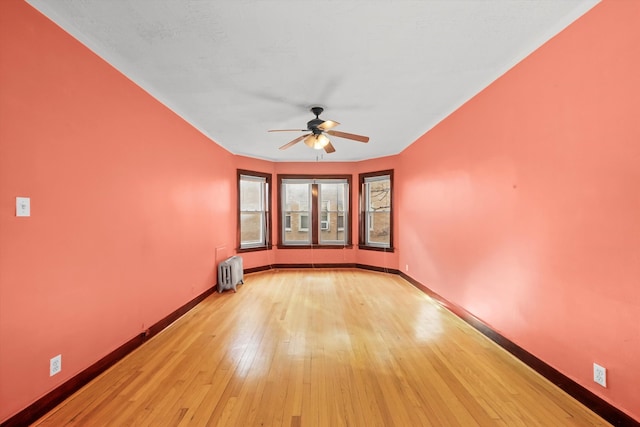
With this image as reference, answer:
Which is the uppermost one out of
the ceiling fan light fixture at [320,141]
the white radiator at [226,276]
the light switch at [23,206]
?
the ceiling fan light fixture at [320,141]

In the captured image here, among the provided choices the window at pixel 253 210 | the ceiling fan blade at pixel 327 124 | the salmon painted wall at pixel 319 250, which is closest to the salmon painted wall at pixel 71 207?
the ceiling fan blade at pixel 327 124

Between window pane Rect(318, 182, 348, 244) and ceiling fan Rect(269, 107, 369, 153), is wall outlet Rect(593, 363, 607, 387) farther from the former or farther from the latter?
window pane Rect(318, 182, 348, 244)

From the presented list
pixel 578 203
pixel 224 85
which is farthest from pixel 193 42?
pixel 578 203

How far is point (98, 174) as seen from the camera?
2.27 meters

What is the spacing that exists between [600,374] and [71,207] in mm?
3770

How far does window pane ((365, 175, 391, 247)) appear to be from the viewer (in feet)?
20.1

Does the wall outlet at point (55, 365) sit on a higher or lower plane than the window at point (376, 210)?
lower

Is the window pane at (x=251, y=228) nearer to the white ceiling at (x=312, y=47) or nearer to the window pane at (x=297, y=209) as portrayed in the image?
the window pane at (x=297, y=209)

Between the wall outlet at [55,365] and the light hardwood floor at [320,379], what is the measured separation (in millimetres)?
238

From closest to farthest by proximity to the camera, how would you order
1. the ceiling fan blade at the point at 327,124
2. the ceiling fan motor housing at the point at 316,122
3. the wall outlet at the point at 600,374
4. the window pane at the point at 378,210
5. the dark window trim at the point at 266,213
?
the wall outlet at the point at 600,374 < the ceiling fan blade at the point at 327,124 < the ceiling fan motor housing at the point at 316,122 < the dark window trim at the point at 266,213 < the window pane at the point at 378,210

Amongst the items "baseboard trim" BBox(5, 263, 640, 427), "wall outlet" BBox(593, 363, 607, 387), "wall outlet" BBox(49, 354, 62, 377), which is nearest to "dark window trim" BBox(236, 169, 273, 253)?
"baseboard trim" BBox(5, 263, 640, 427)

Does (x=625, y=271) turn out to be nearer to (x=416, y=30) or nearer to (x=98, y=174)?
(x=416, y=30)

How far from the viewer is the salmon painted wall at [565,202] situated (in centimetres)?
163

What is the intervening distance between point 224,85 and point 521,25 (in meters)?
2.56
